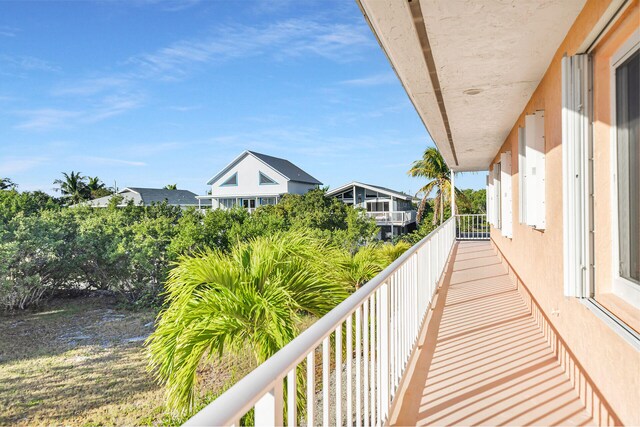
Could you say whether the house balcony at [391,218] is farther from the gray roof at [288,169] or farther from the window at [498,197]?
the window at [498,197]

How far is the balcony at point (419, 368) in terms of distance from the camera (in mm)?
1050

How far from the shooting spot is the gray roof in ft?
109

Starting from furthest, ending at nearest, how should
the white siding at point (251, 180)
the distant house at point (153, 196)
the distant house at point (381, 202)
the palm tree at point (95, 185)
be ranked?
the palm tree at point (95, 185) < the distant house at point (153, 196) < the white siding at point (251, 180) < the distant house at point (381, 202)

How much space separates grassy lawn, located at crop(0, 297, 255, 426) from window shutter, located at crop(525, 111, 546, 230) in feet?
13.7

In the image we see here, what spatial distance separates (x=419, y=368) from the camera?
3205 millimetres

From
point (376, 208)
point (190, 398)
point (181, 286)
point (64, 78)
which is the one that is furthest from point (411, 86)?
point (64, 78)

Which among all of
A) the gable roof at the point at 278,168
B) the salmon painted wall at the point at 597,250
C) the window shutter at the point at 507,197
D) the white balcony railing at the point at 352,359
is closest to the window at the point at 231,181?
the gable roof at the point at 278,168

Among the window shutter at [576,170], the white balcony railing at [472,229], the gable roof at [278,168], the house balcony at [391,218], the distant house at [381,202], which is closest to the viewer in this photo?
the window shutter at [576,170]

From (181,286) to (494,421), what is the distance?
3034mm

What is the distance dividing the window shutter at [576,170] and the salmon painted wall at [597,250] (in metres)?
0.05

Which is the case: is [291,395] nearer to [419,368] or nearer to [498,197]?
[419,368]

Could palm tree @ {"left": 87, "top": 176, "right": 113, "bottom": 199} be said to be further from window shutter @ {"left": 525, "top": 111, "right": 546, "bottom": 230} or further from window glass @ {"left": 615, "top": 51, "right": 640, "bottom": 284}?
window glass @ {"left": 615, "top": 51, "right": 640, "bottom": 284}

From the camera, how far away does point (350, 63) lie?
36000 mm

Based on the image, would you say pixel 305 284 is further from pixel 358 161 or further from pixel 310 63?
pixel 358 161
